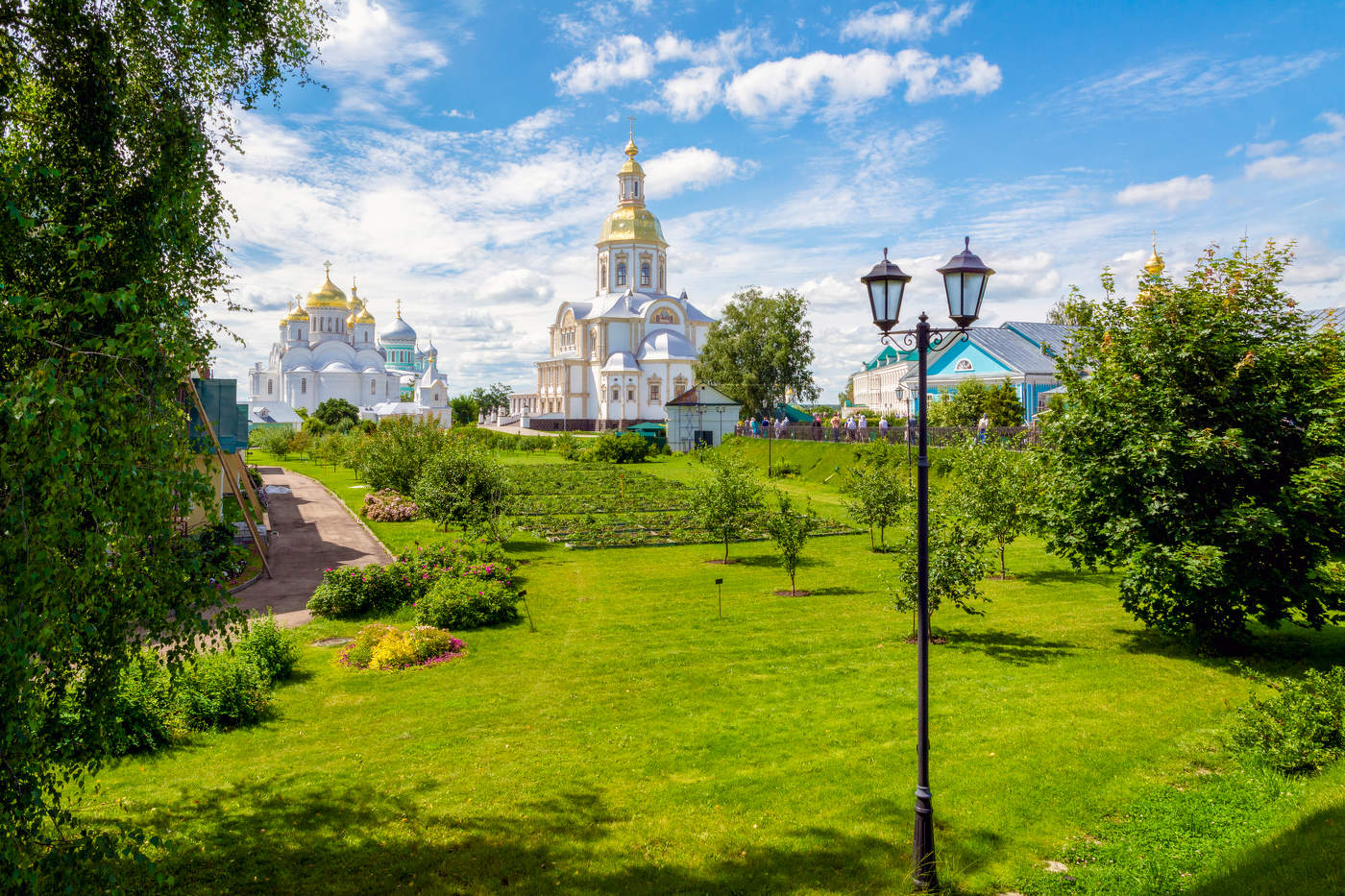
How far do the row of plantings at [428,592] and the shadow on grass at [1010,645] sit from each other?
764cm

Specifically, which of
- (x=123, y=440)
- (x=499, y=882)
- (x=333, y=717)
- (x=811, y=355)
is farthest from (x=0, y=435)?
(x=811, y=355)

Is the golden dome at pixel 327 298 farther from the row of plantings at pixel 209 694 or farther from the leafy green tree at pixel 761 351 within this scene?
the row of plantings at pixel 209 694

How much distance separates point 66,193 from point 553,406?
75.4m

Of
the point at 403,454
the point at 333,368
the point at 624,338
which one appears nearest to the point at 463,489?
the point at 403,454

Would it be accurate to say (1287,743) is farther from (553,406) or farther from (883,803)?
(553,406)

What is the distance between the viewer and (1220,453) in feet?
34.6

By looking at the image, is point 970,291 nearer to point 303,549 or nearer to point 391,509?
point 303,549

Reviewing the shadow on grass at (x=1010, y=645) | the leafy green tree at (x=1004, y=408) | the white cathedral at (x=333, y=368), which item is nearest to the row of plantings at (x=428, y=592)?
the shadow on grass at (x=1010, y=645)

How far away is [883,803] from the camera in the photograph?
7.55 metres

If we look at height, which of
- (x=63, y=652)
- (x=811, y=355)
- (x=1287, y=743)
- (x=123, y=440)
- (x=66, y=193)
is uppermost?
(x=811, y=355)

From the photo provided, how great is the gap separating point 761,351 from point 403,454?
34551 mm

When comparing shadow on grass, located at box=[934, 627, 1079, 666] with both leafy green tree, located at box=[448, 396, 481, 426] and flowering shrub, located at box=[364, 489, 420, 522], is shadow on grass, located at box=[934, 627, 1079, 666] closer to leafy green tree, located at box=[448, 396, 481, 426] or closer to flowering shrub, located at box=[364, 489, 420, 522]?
flowering shrub, located at box=[364, 489, 420, 522]

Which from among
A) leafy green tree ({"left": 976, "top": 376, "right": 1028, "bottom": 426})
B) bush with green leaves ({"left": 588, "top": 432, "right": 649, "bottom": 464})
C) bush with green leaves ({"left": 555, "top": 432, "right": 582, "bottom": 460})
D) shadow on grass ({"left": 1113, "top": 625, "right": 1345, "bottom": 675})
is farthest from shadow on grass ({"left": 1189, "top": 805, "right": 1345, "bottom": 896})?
bush with green leaves ({"left": 555, "top": 432, "right": 582, "bottom": 460})

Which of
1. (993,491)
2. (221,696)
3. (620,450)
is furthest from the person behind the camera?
(620,450)
